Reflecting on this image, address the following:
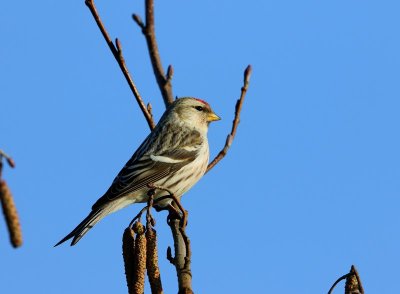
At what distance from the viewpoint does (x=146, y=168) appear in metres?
5.30

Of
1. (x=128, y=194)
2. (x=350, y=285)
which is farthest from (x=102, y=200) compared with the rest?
(x=350, y=285)

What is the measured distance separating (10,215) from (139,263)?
3.61 feet

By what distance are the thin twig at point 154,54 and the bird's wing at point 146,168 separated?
45.5 inches

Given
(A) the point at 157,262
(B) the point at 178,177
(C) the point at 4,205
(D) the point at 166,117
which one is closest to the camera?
(C) the point at 4,205

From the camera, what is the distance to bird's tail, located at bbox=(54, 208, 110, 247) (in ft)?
14.4

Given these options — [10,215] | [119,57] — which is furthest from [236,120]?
[10,215]

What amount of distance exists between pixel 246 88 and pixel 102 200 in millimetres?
1425

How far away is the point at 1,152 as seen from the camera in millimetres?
1963

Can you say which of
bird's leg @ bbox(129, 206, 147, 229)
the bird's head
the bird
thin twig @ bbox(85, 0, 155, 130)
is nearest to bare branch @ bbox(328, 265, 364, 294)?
bird's leg @ bbox(129, 206, 147, 229)

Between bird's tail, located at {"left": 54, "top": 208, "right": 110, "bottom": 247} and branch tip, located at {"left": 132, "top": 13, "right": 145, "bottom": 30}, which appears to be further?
bird's tail, located at {"left": 54, "top": 208, "right": 110, "bottom": 247}

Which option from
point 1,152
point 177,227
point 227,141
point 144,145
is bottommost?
point 1,152

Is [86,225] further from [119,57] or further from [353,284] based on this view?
[353,284]

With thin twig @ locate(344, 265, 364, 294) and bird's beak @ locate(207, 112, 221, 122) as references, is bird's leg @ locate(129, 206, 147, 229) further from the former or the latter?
bird's beak @ locate(207, 112, 221, 122)

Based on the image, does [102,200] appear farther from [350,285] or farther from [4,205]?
[4,205]
